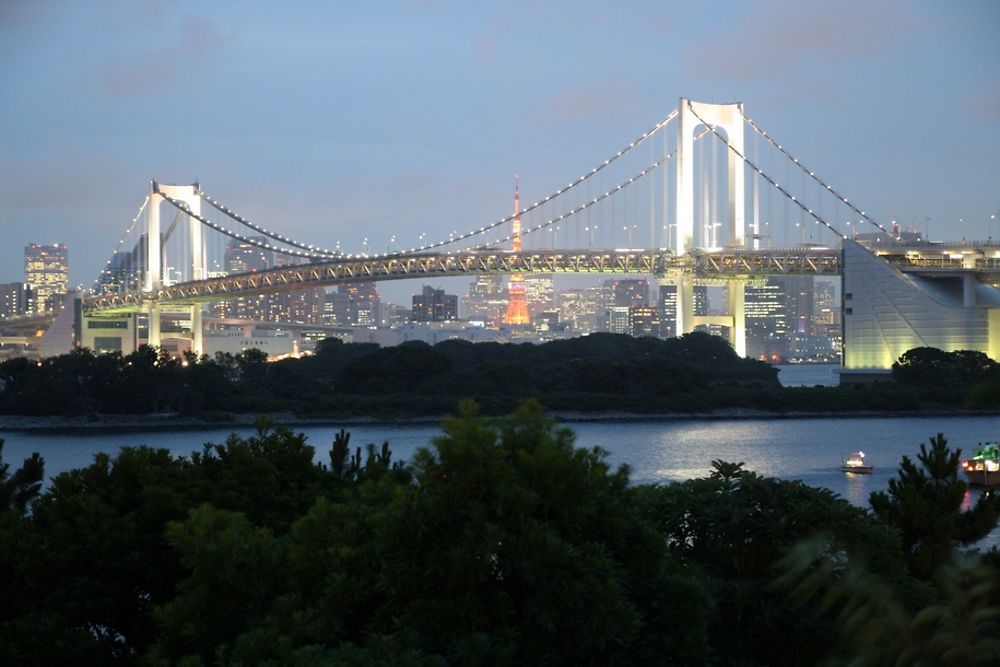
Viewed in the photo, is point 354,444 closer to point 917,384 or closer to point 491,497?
point 917,384

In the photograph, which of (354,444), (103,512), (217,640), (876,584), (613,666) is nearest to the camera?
(876,584)

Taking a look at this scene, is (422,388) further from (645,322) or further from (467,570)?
(645,322)

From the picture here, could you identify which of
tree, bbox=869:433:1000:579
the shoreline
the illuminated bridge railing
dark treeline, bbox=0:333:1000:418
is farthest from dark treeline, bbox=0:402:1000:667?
the illuminated bridge railing

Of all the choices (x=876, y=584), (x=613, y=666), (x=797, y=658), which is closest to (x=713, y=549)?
(x=797, y=658)

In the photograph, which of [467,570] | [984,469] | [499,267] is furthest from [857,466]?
[499,267]

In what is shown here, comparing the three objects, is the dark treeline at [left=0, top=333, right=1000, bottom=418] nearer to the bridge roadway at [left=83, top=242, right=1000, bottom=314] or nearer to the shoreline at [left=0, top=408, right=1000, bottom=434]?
the shoreline at [left=0, top=408, right=1000, bottom=434]

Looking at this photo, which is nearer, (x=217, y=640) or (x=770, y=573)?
(x=217, y=640)
